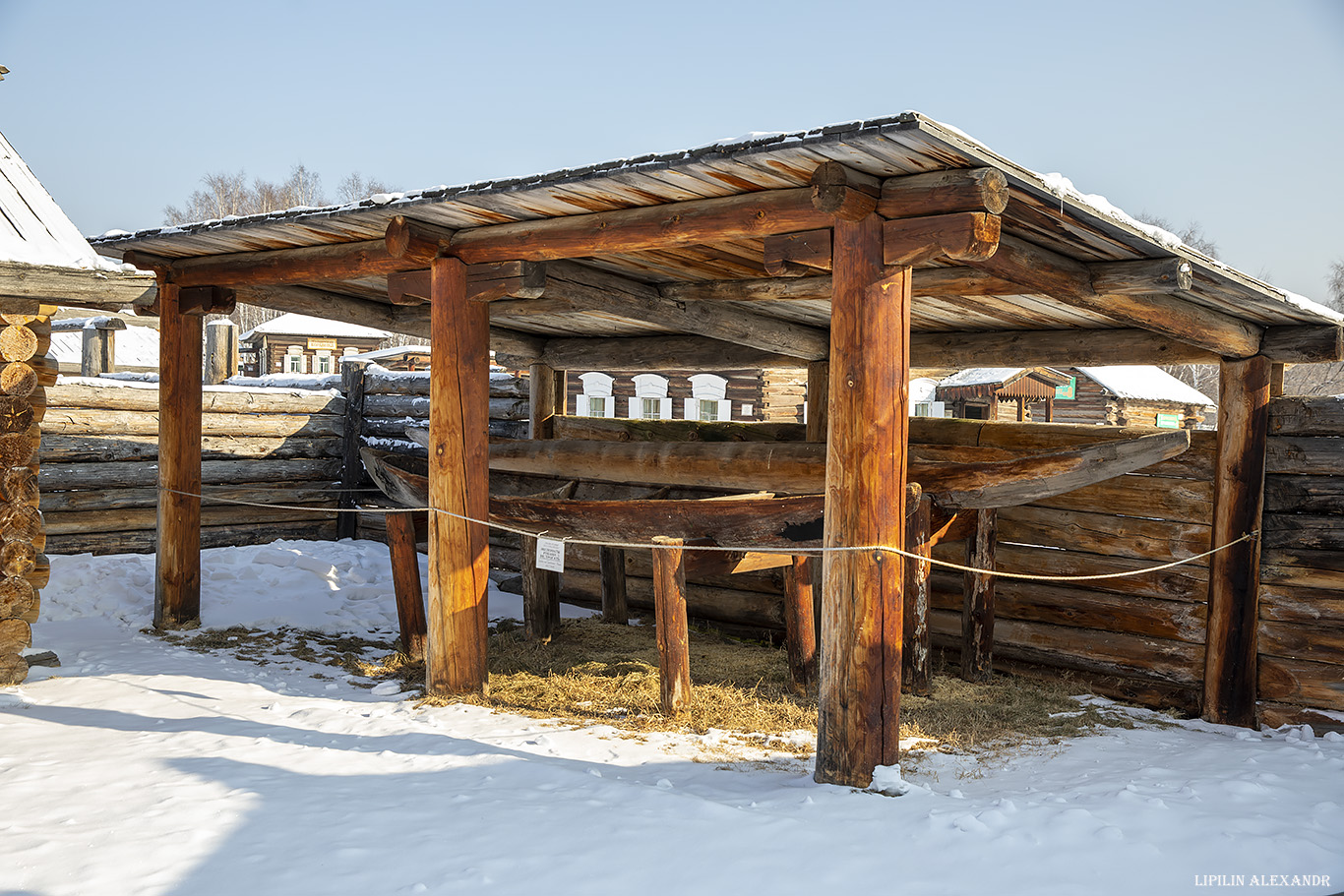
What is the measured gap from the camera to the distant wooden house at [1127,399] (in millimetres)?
29531

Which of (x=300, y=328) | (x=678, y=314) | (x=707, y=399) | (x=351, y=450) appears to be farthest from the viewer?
(x=300, y=328)

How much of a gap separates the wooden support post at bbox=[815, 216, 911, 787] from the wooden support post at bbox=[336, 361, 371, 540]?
8.17 m

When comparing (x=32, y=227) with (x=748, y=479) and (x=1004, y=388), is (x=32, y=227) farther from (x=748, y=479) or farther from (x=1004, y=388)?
(x=1004, y=388)

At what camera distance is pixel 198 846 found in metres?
3.71

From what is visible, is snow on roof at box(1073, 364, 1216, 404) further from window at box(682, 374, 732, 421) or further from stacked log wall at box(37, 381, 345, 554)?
stacked log wall at box(37, 381, 345, 554)

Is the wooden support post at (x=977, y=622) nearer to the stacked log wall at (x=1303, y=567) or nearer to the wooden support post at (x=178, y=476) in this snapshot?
the stacked log wall at (x=1303, y=567)

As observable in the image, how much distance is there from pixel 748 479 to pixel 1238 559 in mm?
3248

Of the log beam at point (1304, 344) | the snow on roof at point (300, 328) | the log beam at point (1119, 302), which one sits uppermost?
the snow on roof at point (300, 328)

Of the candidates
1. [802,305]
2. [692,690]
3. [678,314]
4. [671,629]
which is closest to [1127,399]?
[802,305]

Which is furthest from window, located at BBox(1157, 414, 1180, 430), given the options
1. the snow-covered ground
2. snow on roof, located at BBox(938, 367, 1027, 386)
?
the snow-covered ground

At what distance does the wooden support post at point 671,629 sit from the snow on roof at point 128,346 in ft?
88.8

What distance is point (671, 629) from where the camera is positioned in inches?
228

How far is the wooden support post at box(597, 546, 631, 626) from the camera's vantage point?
339 inches

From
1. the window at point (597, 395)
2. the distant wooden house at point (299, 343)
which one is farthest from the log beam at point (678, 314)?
the distant wooden house at point (299, 343)
